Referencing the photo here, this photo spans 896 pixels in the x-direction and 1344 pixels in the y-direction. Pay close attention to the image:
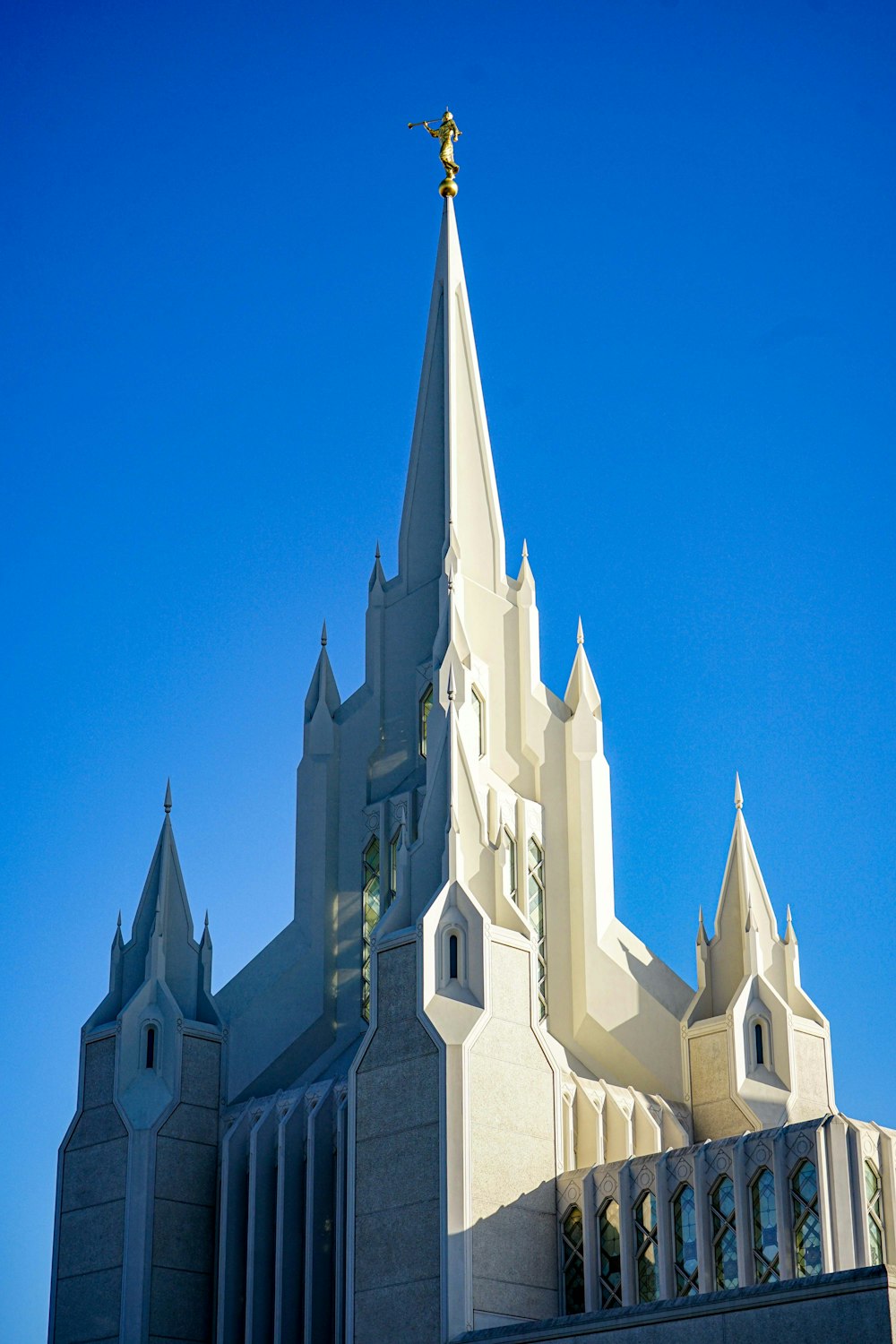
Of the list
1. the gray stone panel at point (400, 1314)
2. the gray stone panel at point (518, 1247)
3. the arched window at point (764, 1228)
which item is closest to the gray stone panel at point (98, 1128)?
the gray stone panel at point (400, 1314)

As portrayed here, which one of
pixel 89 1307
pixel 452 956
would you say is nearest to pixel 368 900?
pixel 452 956

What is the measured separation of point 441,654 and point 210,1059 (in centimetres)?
884

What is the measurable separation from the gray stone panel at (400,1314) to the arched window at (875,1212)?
6.59 m

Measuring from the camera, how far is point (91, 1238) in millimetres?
38000

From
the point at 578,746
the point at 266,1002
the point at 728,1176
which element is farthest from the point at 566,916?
the point at 728,1176

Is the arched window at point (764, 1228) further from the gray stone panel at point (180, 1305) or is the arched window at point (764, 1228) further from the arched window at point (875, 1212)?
the gray stone panel at point (180, 1305)

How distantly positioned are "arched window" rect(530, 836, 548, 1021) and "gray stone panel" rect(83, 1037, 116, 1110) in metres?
8.03

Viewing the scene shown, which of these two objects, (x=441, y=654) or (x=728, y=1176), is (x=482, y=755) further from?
(x=728, y=1176)

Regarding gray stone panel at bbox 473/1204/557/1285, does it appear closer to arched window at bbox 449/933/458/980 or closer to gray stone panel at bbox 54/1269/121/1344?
arched window at bbox 449/933/458/980

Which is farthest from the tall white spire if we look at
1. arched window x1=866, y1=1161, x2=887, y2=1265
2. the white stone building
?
arched window x1=866, y1=1161, x2=887, y2=1265

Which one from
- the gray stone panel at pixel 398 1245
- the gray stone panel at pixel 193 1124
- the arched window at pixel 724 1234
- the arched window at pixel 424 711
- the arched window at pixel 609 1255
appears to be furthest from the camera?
the arched window at pixel 424 711

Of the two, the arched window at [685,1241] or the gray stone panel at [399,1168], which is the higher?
the gray stone panel at [399,1168]

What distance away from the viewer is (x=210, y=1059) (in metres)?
39.3

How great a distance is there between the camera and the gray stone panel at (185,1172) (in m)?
38.0
